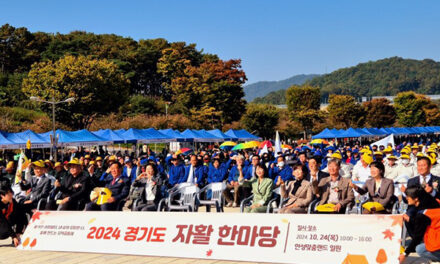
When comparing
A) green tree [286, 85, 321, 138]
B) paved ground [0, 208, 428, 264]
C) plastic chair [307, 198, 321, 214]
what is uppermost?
green tree [286, 85, 321, 138]

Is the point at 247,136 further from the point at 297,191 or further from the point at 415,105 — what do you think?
the point at 415,105

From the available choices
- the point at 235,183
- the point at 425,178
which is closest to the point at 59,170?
the point at 235,183

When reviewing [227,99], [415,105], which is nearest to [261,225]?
[227,99]

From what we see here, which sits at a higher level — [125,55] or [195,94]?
[125,55]

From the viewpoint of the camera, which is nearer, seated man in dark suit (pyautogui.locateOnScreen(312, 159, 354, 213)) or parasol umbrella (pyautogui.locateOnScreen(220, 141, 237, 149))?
seated man in dark suit (pyautogui.locateOnScreen(312, 159, 354, 213))

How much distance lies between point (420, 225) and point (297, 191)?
9.41 feet

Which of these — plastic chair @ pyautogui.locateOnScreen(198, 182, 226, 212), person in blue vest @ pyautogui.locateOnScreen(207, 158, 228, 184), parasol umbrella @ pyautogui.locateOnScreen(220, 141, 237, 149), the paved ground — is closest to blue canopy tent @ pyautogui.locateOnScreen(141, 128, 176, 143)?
parasol umbrella @ pyautogui.locateOnScreen(220, 141, 237, 149)

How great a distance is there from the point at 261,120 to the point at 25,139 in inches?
1721

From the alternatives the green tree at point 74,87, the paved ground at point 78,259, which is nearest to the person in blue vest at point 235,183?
the paved ground at point 78,259

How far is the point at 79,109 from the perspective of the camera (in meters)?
46.8

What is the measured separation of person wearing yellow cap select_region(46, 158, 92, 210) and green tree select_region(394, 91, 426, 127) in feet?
286

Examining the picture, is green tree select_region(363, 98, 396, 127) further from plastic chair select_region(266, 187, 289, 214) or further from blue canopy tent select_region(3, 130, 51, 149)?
plastic chair select_region(266, 187, 289, 214)

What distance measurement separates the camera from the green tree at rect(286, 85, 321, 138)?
76.1 metres

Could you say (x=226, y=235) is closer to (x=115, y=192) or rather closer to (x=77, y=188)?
(x=115, y=192)
